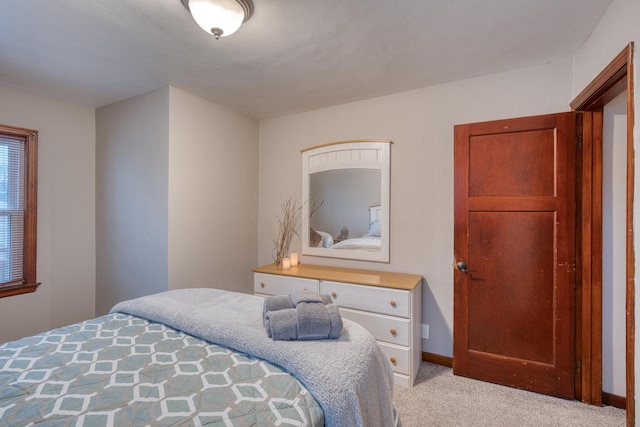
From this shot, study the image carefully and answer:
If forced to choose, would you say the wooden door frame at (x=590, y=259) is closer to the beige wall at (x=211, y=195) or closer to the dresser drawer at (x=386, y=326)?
the dresser drawer at (x=386, y=326)

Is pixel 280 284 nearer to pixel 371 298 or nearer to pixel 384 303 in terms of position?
pixel 371 298

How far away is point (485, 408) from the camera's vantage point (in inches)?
77.1

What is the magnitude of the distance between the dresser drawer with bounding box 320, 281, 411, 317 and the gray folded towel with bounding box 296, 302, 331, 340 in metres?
1.06

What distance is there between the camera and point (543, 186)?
82.1 inches

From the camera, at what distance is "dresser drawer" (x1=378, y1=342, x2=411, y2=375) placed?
7.20 ft

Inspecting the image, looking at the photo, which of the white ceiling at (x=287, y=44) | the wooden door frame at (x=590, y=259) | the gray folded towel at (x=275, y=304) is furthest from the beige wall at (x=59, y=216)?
the wooden door frame at (x=590, y=259)

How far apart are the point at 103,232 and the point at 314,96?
2597mm

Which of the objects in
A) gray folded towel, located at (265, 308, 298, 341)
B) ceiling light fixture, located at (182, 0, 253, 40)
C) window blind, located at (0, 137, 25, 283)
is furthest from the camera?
window blind, located at (0, 137, 25, 283)

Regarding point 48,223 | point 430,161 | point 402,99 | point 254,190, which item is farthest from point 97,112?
point 430,161

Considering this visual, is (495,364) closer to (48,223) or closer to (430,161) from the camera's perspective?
(430,161)

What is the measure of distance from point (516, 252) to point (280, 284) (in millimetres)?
1944

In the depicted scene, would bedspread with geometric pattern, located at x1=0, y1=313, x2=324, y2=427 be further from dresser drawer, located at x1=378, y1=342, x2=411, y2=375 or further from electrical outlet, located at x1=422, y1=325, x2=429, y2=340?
electrical outlet, located at x1=422, y1=325, x2=429, y2=340

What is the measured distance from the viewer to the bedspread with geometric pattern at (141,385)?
35.2 inches

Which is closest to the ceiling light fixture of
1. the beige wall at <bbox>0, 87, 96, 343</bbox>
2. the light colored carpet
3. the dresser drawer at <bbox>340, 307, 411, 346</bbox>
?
the dresser drawer at <bbox>340, 307, 411, 346</bbox>
